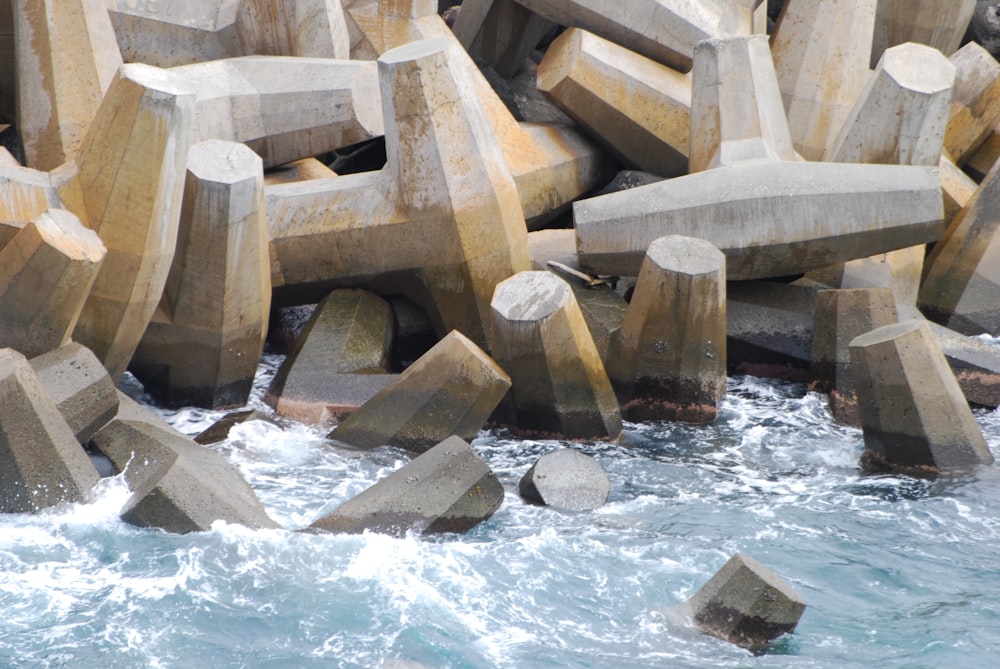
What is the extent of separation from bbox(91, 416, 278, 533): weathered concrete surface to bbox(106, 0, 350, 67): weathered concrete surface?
358 centimetres

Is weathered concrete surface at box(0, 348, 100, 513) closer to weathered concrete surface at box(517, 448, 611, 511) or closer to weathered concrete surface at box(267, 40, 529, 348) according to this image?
weathered concrete surface at box(517, 448, 611, 511)

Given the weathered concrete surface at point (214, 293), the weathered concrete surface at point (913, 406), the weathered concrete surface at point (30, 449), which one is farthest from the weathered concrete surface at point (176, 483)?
the weathered concrete surface at point (913, 406)

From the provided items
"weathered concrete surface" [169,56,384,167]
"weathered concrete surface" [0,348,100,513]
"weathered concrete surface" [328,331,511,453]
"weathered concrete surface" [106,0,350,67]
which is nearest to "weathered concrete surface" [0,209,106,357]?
"weathered concrete surface" [0,348,100,513]

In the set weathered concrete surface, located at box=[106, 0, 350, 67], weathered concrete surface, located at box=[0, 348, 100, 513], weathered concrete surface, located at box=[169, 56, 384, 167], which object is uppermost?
weathered concrete surface, located at box=[106, 0, 350, 67]

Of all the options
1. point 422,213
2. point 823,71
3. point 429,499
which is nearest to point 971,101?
point 823,71

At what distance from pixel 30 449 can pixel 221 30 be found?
4.19m

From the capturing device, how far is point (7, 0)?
24.8ft

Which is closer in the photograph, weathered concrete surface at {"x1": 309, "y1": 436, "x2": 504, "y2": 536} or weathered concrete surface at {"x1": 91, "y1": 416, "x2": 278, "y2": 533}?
weathered concrete surface at {"x1": 91, "y1": 416, "x2": 278, "y2": 533}

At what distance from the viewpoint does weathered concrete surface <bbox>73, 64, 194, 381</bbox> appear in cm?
635

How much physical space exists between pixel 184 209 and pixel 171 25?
8.20ft

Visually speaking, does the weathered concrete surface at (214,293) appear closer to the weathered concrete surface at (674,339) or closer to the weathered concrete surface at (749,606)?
the weathered concrete surface at (674,339)

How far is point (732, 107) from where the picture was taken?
27.8 feet

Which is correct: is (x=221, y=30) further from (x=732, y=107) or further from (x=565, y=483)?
(x=565, y=483)

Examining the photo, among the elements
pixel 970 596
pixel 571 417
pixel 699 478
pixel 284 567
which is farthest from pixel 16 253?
pixel 970 596
